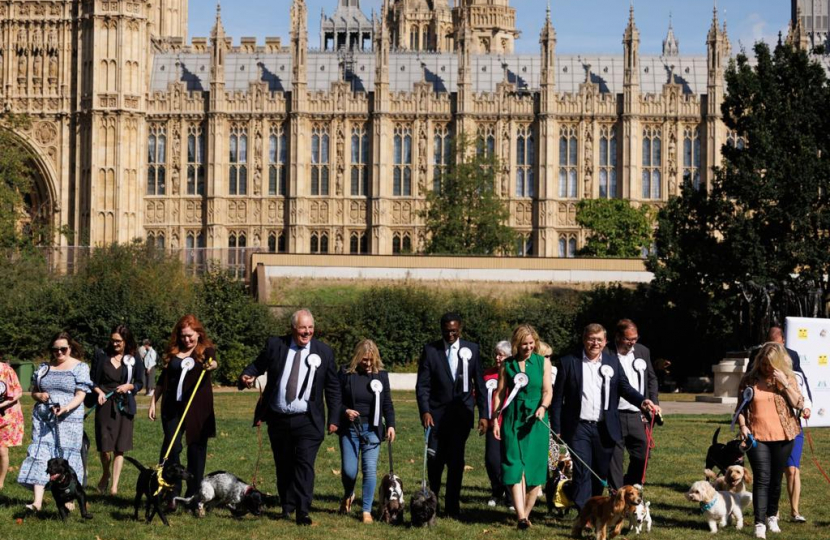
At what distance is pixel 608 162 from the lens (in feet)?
235

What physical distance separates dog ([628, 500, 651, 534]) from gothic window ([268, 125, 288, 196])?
56516 mm

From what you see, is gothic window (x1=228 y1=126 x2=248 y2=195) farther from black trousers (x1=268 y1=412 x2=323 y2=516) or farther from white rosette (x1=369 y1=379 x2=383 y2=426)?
black trousers (x1=268 y1=412 x2=323 y2=516)

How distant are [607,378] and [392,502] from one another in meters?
2.37

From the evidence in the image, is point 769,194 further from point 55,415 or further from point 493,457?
point 55,415

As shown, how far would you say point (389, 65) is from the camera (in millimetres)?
74500

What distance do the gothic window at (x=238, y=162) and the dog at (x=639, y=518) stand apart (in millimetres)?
56621

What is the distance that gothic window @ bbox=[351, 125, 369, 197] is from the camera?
7119cm

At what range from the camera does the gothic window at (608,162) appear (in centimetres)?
7131

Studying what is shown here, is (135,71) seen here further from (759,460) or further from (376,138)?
(759,460)

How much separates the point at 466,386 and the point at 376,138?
5526 centimetres

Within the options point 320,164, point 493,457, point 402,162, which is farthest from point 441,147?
point 493,457

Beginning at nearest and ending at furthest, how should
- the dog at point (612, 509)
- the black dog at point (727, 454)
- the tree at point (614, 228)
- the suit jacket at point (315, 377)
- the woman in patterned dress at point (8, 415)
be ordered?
the dog at point (612, 509) → the suit jacket at point (315, 377) → the black dog at point (727, 454) → the woman in patterned dress at point (8, 415) → the tree at point (614, 228)

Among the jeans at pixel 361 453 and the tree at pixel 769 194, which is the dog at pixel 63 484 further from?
the tree at pixel 769 194

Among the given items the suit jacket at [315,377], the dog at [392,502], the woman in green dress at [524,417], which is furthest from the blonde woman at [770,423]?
the suit jacket at [315,377]
